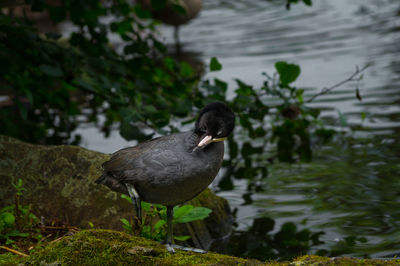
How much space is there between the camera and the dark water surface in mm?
4852

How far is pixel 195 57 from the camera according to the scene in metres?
11.2

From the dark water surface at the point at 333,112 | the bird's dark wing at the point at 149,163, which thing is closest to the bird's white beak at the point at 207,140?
the bird's dark wing at the point at 149,163

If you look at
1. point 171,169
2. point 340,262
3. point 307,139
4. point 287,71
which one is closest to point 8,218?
point 171,169

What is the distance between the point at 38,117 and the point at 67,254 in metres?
5.37

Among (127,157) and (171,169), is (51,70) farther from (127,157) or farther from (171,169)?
(171,169)

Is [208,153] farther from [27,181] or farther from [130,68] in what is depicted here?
[130,68]

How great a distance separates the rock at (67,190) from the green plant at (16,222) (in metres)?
0.27

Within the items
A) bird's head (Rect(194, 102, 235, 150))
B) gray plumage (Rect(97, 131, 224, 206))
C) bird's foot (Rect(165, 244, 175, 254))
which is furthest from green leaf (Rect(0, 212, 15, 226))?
bird's head (Rect(194, 102, 235, 150))

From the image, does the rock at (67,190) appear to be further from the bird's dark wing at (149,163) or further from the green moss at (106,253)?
the green moss at (106,253)

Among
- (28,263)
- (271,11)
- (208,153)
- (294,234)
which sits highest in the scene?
(271,11)

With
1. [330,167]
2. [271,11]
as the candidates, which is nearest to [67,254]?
[330,167]

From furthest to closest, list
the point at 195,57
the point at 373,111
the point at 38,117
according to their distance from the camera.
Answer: the point at 195,57
the point at 38,117
the point at 373,111

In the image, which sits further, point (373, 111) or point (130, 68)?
point (373, 111)

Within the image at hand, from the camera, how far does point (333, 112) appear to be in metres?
7.50
